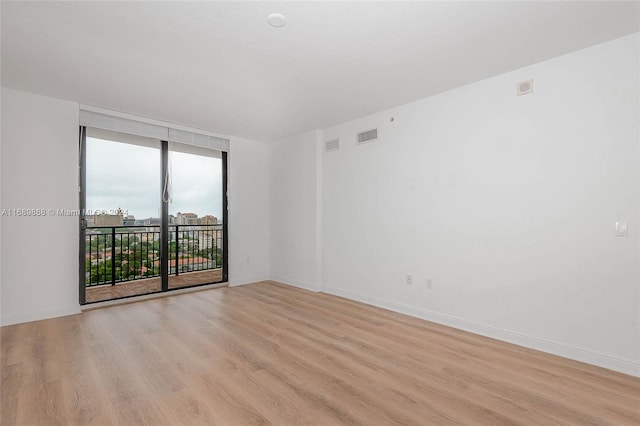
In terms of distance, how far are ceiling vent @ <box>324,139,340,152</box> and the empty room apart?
3 centimetres

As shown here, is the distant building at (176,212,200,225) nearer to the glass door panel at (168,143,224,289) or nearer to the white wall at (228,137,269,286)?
the glass door panel at (168,143,224,289)

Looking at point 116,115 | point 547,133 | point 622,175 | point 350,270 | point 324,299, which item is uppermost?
point 116,115

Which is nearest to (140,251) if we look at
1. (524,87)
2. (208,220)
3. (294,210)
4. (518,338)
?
(208,220)

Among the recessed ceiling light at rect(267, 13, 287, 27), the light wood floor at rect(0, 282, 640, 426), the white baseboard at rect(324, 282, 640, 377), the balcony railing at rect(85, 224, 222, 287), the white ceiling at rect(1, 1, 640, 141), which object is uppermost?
the white ceiling at rect(1, 1, 640, 141)

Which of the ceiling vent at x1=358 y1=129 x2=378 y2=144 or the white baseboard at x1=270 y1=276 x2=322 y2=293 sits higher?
the ceiling vent at x1=358 y1=129 x2=378 y2=144

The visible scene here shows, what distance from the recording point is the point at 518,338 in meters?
2.76

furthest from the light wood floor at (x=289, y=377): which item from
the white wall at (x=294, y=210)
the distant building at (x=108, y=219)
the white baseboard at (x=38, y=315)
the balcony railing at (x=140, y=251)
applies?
the white wall at (x=294, y=210)

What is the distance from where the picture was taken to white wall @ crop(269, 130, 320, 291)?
16.1ft

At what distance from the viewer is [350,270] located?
438cm

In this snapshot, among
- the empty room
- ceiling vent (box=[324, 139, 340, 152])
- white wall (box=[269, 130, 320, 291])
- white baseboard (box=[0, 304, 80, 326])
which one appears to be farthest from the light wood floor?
ceiling vent (box=[324, 139, 340, 152])

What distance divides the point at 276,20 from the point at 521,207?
107 inches

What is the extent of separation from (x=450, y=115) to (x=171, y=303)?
4421 millimetres

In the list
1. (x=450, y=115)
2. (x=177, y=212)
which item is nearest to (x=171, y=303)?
(x=177, y=212)

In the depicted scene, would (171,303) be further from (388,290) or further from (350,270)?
Answer: (388,290)
